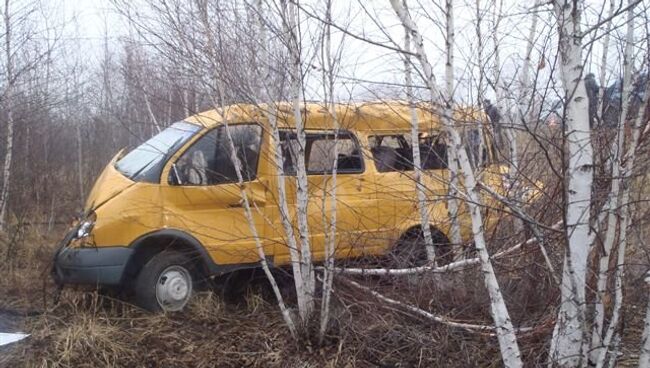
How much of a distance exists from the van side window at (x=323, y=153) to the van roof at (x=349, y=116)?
0.37ft

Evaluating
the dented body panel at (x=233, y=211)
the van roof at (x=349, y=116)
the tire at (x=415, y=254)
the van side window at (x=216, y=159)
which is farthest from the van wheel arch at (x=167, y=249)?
the tire at (x=415, y=254)

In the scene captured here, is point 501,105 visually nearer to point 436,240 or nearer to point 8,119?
point 436,240

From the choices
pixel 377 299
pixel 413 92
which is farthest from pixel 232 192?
pixel 413 92

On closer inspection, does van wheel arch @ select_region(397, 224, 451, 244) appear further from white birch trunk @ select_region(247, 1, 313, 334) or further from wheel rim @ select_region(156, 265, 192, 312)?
wheel rim @ select_region(156, 265, 192, 312)

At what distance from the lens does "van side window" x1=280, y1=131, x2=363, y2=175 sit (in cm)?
464

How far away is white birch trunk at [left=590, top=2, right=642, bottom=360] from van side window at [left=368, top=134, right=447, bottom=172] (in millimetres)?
2460

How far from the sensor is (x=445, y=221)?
5.25 metres

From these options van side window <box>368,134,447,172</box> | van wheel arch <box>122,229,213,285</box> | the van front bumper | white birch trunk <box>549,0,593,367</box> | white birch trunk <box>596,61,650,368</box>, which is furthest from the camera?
van side window <box>368,134,447,172</box>

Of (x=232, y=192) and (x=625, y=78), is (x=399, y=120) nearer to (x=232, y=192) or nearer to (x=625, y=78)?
(x=232, y=192)

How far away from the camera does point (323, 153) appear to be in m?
5.26

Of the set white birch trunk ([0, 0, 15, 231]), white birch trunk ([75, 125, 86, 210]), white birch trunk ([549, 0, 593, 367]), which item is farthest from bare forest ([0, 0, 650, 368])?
white birch trunk ([75, 125, 86, 210])

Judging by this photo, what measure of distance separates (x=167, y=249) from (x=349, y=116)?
2067mm

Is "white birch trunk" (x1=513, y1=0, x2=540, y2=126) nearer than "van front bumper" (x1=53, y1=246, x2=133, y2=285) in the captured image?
Yes

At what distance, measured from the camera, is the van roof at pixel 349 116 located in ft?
14.3
